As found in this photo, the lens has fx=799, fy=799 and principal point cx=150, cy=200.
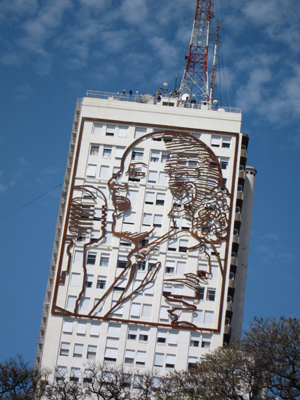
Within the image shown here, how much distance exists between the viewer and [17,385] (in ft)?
217

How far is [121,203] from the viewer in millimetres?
78812

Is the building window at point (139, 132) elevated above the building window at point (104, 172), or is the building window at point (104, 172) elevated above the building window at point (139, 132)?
the building window at point (139, 132)

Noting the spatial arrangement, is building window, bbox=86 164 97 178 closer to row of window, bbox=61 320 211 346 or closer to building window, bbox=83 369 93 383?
row of window, bbox=61 320 211 346

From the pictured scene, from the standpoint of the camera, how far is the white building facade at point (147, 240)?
75000 millimetres

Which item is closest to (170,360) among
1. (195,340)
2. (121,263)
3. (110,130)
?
(195,340)

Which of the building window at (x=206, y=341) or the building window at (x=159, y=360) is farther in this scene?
the building window at (x=206, y=341)

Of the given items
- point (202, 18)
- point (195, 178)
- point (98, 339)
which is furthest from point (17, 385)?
point (202, 18)

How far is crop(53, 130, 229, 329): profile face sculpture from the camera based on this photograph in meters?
75.8

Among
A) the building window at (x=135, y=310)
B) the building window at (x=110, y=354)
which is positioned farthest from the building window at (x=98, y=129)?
the building window at (x=110, y=354)

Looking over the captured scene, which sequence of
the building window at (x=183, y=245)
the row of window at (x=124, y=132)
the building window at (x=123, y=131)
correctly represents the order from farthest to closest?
1. the building window at (x=123, y=131)
2. the row of window at (x=124, y=132)
3. the building window at (x=183, y=245)

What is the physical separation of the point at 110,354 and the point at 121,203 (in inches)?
580

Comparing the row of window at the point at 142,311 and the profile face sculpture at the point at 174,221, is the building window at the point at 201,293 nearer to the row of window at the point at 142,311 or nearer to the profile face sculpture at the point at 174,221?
the profile face sculpture at the point at 174,221

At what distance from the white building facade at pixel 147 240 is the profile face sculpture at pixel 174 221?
0.33ft

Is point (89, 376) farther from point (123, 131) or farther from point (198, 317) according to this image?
point (123, 131)
